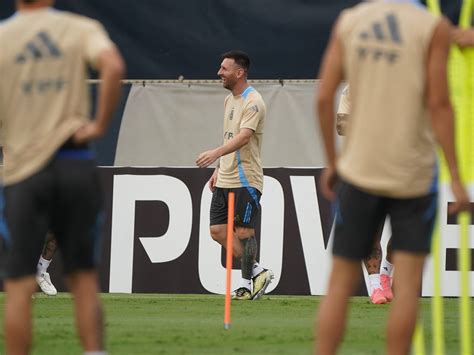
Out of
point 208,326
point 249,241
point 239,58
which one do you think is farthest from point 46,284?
point 208,326

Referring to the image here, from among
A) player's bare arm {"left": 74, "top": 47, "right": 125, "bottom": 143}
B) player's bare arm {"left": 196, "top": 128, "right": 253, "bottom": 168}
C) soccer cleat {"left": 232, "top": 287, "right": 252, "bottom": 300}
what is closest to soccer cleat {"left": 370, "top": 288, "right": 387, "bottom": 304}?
soccer cleat {"left": 232, "top": 287, "right": 252, "bottom": 300}

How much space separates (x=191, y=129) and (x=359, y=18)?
10.9m

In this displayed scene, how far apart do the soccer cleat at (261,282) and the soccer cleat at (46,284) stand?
1.90m

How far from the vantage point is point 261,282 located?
13.0 metres

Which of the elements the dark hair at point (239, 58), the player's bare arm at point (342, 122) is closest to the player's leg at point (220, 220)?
the dark hair at point (239, 58)

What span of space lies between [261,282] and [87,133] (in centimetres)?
716

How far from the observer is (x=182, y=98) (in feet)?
55.7

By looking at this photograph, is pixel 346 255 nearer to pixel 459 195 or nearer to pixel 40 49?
pixel 459 195

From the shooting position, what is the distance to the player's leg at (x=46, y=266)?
43.3ft

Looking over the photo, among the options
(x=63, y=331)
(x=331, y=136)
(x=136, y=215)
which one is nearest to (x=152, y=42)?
(x=136, y=215)

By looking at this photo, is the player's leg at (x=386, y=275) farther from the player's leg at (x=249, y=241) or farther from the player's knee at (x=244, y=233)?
the player's knee at (x=244, y=233)

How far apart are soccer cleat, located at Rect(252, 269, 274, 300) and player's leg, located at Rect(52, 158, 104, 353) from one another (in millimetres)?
6809

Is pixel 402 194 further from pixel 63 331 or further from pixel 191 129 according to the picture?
pixel 191 129

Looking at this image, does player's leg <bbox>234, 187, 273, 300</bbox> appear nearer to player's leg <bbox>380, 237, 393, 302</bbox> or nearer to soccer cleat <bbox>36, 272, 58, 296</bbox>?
player's leg <bbox>380, 237, 393, 302</bbox>
